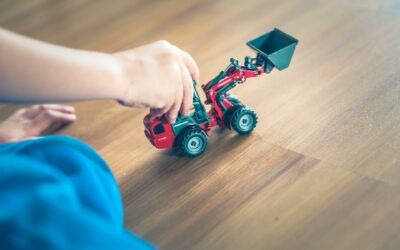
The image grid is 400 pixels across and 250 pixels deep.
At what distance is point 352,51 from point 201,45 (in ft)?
1.23

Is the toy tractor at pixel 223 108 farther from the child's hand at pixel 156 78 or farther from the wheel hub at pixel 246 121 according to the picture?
the child's hand at pixel 156 78

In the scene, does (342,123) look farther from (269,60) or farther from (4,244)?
(4,244)

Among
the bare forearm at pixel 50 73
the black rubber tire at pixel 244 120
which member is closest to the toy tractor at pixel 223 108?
the black rubber tire at pixel 244 120

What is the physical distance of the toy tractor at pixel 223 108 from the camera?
36.4 inches

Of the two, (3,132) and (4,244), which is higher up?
(4,244)

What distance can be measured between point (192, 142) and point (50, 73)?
393 millimetres

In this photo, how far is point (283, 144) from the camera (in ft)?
3.20

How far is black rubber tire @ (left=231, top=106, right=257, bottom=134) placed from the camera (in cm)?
96

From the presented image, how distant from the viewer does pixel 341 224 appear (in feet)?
2.61

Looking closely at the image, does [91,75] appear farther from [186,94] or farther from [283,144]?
[283,144]

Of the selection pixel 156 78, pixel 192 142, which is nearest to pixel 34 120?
pixel 192 142

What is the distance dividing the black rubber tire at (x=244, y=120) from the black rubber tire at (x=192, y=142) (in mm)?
64

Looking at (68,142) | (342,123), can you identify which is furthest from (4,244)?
(342,123)

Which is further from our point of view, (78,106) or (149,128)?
(78,106)
